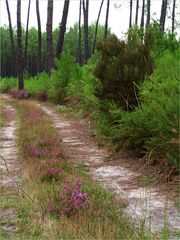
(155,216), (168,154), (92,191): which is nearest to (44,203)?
(92,191)

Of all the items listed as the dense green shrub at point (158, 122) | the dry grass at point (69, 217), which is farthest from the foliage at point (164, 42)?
the dry grass at point (69, 217)

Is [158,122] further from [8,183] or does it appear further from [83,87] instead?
[83,87]

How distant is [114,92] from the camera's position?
9070 millimetres

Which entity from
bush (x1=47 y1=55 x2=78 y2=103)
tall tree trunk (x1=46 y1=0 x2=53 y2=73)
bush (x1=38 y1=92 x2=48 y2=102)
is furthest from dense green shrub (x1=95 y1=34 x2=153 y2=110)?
bush (x1=38 y1=92 x2=48 y2=102)

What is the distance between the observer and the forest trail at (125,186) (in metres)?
4.10

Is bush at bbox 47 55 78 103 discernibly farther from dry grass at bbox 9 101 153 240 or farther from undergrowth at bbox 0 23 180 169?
dry grass at bbox 9 101 153 240

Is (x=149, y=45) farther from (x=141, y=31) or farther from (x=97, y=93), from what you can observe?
(x=141, y=31)

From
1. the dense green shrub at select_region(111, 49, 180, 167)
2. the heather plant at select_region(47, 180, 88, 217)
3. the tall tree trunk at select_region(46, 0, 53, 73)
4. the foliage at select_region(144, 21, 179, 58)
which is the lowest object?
the heather plant at select_region(47, 180, 88, 217)

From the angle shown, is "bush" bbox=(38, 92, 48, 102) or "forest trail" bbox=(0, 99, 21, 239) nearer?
"forest trail" bbox=(0, 99, 21, 239)

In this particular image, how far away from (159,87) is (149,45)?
2.81 metres

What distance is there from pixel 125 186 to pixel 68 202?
1.52 metres

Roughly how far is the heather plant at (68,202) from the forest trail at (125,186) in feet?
1.73

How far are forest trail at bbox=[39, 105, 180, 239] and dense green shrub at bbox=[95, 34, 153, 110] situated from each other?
1.16m

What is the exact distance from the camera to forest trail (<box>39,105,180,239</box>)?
4098mm
